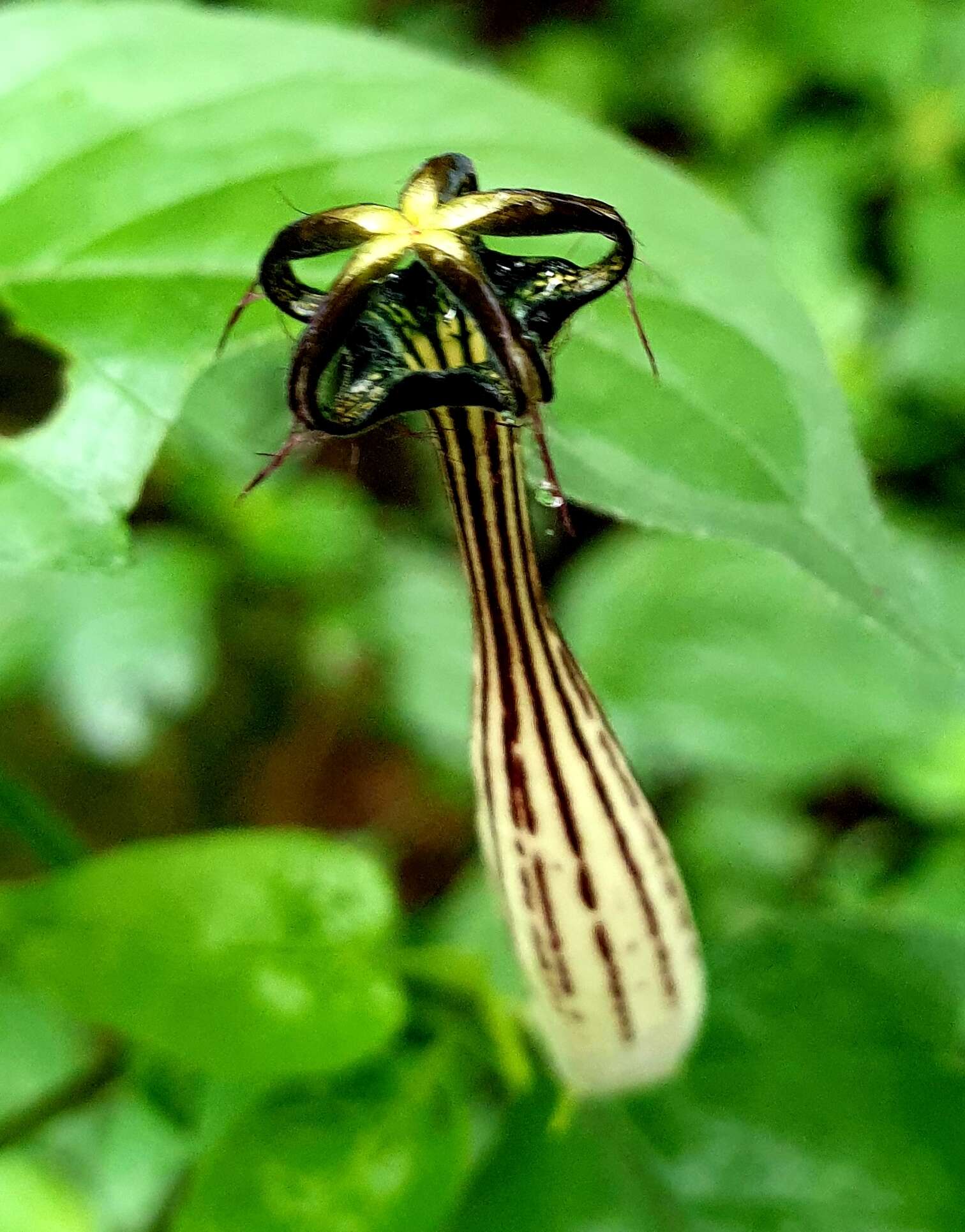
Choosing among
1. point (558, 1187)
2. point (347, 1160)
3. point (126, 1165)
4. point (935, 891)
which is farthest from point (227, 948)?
point (935, 891)

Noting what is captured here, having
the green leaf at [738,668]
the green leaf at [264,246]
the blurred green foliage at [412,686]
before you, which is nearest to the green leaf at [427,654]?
the blurred green foliage at [412,686]

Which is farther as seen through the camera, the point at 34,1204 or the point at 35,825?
the point at 34,1204

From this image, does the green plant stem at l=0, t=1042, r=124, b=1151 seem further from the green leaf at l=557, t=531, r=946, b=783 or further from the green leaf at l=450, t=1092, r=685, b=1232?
the green leaf at l=557, t=531, r=946, b=783

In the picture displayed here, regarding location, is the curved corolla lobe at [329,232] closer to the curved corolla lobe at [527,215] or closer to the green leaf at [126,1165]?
the curved corolla lobe at [527,215]

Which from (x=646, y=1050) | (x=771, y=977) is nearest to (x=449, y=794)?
(x=771, y=977)

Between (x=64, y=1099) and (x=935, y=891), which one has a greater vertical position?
(x=64, y=1099)

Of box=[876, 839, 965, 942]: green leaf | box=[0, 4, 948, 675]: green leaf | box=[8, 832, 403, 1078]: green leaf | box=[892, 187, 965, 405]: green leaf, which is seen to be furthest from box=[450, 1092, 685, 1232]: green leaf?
box=[892, 187, 965, 405]: green leaf

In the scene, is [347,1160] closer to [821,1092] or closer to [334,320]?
[821,1092]
